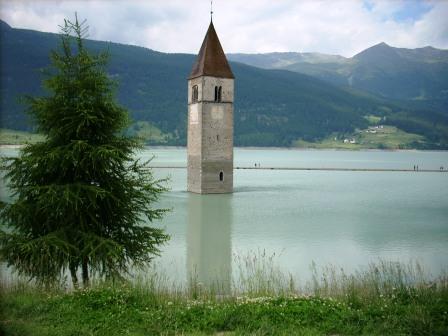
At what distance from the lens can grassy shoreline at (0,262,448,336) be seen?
25.7 feet

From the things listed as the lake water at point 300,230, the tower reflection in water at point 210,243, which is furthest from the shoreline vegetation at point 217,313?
the lake water at point 300,230

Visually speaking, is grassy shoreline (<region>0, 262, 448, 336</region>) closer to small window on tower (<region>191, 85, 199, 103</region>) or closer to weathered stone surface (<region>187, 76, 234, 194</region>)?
weathered stone surface (<region>187, 76, 234, 194</region>)

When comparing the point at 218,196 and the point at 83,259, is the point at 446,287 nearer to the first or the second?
the point at 83,259

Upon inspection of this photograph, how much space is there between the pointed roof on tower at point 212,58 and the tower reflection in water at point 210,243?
33.6ft

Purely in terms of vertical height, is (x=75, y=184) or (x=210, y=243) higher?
(x=75, y=184)

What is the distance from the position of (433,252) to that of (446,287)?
486 inches

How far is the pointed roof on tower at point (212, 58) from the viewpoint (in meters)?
42.4

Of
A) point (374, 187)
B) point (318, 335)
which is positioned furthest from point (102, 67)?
point (374, 187)

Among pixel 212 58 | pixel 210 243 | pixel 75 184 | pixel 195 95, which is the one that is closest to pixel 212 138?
pixel 195 95

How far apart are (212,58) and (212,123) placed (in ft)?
17.9

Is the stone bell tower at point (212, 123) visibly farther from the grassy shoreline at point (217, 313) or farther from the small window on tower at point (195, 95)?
the grassy shoreline at point (217, 313)

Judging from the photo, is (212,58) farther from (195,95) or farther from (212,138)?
(212,138)

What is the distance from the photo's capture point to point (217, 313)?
8.29 meters

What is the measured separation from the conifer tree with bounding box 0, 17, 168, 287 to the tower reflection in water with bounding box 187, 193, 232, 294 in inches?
90.1
